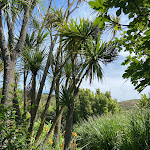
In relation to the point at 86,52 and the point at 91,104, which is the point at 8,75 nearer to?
the point at 86,52

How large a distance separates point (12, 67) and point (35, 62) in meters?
0.86

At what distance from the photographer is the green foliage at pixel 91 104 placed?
43.8 feet

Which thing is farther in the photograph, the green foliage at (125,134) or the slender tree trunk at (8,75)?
the green foliage at (125,134)

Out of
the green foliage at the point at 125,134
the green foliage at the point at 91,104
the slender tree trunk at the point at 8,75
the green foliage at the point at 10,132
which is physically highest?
the green foliage at the point at 91,104

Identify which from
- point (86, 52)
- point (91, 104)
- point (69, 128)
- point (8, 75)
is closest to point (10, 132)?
point (8, 75)

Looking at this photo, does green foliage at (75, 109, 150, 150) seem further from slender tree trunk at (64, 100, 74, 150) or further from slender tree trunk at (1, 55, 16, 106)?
slender tree trunk at (1, 55, 16, 106)

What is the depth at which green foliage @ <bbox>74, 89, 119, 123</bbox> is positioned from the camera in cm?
1336

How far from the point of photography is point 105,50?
9.66 ft

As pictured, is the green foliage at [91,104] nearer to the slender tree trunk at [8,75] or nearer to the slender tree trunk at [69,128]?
Result: the slender tree trunk at [69,128]

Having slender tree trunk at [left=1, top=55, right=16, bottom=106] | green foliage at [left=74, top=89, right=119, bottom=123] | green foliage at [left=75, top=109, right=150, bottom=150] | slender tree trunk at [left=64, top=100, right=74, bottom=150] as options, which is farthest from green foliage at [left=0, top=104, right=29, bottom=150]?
green foliage at [left=74, top=89, right=119, bottom=123]

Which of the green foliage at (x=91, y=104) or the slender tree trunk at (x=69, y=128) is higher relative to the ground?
the green foliage at (x=91, y=104)

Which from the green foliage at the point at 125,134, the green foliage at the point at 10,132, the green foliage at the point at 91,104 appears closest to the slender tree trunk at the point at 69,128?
the green foliage at the point at 125,134

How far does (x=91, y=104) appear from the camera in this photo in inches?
569

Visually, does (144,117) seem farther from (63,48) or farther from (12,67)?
(12,67)
